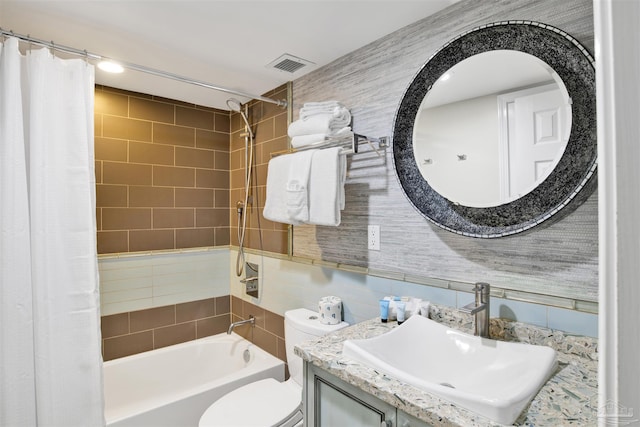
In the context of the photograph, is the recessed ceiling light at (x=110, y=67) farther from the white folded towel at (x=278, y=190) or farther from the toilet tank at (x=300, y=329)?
the toilet tank at (x=300, y=329)

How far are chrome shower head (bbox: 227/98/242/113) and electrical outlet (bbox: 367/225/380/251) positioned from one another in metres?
1.59

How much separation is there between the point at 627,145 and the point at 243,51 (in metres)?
1.83

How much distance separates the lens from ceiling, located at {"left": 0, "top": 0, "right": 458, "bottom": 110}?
143cm

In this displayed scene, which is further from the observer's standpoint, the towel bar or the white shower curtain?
the towel bar

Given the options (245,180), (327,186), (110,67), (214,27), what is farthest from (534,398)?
(110,67)

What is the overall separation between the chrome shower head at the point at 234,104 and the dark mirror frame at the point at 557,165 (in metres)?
1.56

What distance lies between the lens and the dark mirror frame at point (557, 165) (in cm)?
106

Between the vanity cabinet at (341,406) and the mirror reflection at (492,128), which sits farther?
the mirror reflection at (492,128)

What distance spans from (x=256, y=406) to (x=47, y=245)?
1231 millimetres

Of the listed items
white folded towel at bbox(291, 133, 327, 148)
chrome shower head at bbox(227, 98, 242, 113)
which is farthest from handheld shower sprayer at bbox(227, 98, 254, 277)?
white folded towel at bbox(291, 133, 327, 148)

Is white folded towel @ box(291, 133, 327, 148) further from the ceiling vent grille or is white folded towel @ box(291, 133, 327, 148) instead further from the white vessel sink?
the white vessel sink

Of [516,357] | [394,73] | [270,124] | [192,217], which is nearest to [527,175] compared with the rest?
[516,357]

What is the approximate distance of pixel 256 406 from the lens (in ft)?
5.66

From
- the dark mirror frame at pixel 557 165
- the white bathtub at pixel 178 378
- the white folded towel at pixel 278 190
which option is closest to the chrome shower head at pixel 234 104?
the white folded towel at pixel 278 190
